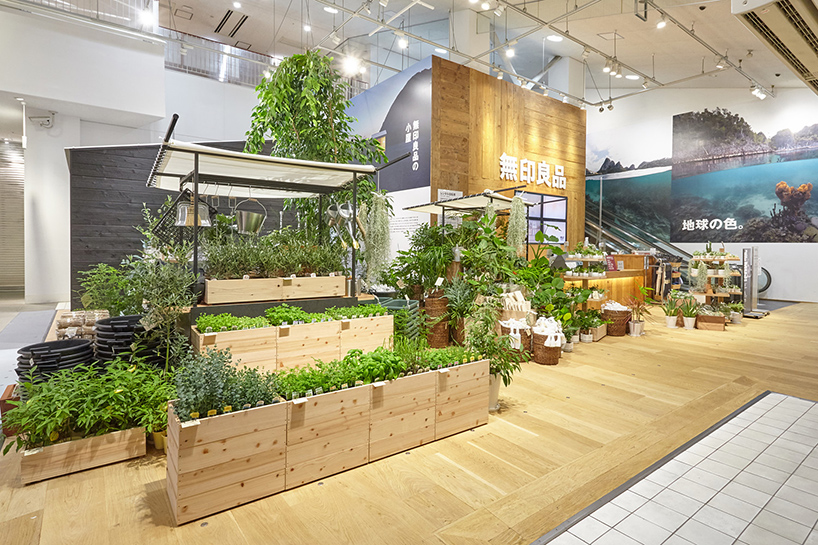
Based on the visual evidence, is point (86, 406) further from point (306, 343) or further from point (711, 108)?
point (711, 108)

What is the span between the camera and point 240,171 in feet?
13.1

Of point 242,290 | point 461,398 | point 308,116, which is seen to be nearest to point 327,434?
point 461,398

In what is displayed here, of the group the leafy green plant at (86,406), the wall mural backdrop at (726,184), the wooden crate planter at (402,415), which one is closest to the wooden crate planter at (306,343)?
the leafy green plant at (86,406)

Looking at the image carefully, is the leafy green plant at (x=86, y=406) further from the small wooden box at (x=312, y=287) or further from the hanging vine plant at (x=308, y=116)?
the hanging vine plant at (x=308, y=116)

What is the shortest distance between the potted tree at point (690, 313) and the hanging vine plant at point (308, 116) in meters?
5.87

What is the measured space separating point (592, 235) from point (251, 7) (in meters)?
11.7

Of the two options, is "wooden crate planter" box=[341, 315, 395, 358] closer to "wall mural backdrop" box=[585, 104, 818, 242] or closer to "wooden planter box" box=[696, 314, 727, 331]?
"wooden planter box" box=[696, 314, 727, 331]

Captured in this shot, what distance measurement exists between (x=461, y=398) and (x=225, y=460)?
5.17 feet

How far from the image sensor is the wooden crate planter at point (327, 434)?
2.32 meters

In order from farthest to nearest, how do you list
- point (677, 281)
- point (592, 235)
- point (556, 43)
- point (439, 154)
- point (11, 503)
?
point (592, 235), point (677, 281), point (556, 43), point (439, 154), point (11, 503)

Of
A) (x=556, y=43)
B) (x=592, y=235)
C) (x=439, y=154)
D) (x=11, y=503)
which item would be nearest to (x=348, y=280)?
(x=11, y=503)

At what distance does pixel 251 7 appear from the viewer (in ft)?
32.2

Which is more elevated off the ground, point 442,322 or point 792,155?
point 792,155

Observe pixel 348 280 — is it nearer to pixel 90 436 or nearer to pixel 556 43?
pixel 90 436
